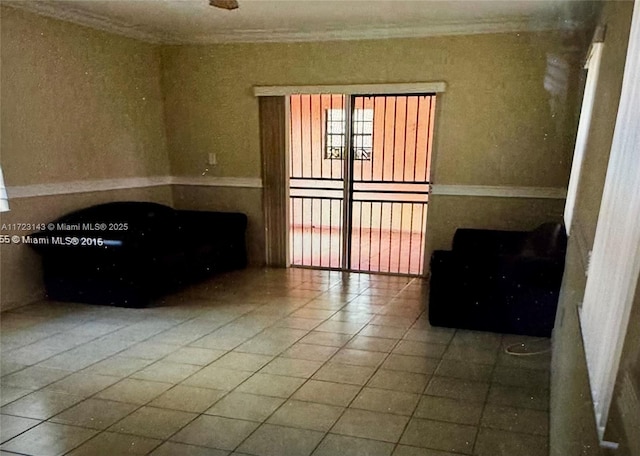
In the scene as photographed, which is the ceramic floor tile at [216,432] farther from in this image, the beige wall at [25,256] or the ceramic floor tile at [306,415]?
the beige wall at [25,256]

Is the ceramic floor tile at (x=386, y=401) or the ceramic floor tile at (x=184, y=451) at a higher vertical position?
the ceramic floor tile at (x=184, y=451)

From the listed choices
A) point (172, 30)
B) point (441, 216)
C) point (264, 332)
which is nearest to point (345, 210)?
point (441, 216)

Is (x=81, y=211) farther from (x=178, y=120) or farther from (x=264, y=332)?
(x=264, y=332)

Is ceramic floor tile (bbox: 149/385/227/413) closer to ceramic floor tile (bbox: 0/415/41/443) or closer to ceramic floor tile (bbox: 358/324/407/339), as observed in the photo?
ceramic floor tile (bbox: 0/415/41/443)

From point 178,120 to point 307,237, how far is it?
2140 mm

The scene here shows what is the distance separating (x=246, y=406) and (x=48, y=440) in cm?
84

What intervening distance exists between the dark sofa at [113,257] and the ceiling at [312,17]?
1.63 m

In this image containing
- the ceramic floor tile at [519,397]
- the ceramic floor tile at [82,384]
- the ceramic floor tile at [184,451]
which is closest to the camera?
the ceramic floor tile at [184,451]

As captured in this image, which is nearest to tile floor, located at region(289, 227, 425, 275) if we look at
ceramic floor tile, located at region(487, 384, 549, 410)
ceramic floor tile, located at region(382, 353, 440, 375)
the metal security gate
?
the metal security gate

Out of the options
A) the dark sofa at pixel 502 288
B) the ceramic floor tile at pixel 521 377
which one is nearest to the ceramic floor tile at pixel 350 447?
the ceramic floor tile at pixel 521 377

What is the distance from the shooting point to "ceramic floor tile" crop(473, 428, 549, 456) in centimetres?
190

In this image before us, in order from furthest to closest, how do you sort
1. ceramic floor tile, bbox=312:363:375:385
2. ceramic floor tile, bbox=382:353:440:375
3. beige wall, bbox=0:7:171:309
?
beige wall, bbox=0:7:171:309 < ceramic floor tile, bbox=382:353:440:375 < ceramic floor tile, bbox=312:363:375:385

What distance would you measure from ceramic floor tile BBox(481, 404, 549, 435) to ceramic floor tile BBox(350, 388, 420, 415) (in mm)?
341

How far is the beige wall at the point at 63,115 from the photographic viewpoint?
3441 mm
